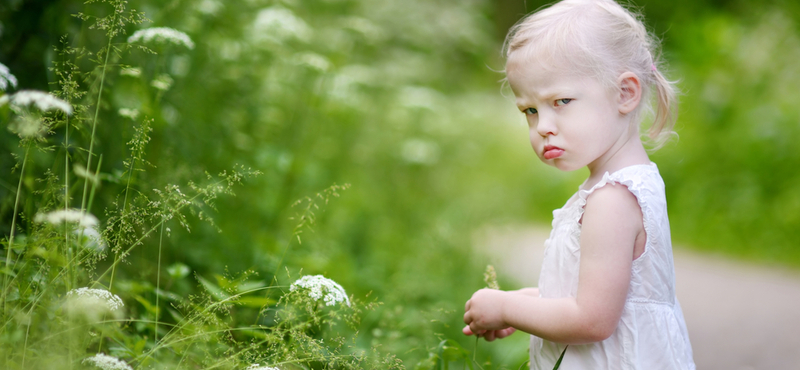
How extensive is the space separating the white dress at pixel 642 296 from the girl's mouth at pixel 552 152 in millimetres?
97

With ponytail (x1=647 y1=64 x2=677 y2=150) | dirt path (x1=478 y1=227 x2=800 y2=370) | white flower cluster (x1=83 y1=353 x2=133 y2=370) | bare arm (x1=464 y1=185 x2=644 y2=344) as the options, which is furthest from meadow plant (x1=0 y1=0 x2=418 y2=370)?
dirt path (x1=478 y1=227 x2=800 y2=370)

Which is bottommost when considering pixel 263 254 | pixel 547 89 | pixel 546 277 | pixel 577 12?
pixel 263 254

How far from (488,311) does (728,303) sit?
2.54m

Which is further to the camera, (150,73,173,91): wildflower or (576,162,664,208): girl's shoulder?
(150,73,173,91): wildflower

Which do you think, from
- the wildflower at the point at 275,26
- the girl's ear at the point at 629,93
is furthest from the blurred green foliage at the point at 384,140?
the girl's ear at the point at 629,93

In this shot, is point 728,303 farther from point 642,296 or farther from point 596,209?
point 596,209

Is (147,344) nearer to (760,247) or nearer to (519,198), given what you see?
(760,247)

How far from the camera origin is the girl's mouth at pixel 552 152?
1.30 metres

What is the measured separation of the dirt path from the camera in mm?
2564

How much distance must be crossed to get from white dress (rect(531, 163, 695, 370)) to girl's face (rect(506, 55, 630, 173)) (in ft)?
0.25

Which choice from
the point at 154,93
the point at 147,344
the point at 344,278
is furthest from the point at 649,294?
the point at 154,93

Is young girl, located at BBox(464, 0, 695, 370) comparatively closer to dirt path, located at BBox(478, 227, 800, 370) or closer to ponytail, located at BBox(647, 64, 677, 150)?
ponytail, located at BBox(647, 64, 677, 150)

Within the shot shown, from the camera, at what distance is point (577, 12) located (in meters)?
1.31

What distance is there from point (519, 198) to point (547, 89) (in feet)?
14.5
